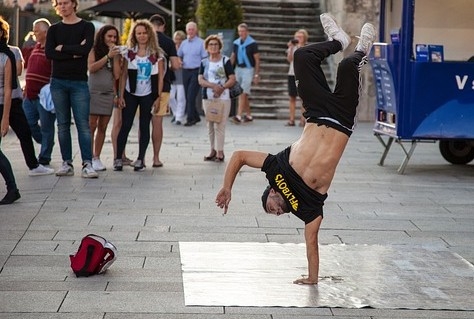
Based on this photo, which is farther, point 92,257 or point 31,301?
point 92,257

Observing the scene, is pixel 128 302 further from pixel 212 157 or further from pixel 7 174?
pixel 212 157

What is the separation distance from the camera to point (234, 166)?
709 cm

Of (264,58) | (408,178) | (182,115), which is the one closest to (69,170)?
(408,178)

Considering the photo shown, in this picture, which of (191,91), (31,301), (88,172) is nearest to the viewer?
(31,301)

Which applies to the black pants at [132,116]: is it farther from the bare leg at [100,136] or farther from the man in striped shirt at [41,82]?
the man in striped shirt at [41,82]

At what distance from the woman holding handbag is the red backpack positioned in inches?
277

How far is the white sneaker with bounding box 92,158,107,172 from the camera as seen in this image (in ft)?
42.8

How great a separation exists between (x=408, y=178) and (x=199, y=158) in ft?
10.1

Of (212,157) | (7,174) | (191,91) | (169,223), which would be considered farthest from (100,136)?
(191,91)

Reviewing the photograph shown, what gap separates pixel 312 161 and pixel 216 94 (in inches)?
294

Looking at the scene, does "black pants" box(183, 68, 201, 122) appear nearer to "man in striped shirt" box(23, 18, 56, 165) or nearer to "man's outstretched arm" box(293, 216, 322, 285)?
"man in striped shirt" box(23, 18, 56, 165)

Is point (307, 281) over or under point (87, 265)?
under

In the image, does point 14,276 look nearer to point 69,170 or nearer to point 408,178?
point 69,170

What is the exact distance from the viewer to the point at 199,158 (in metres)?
14.7
